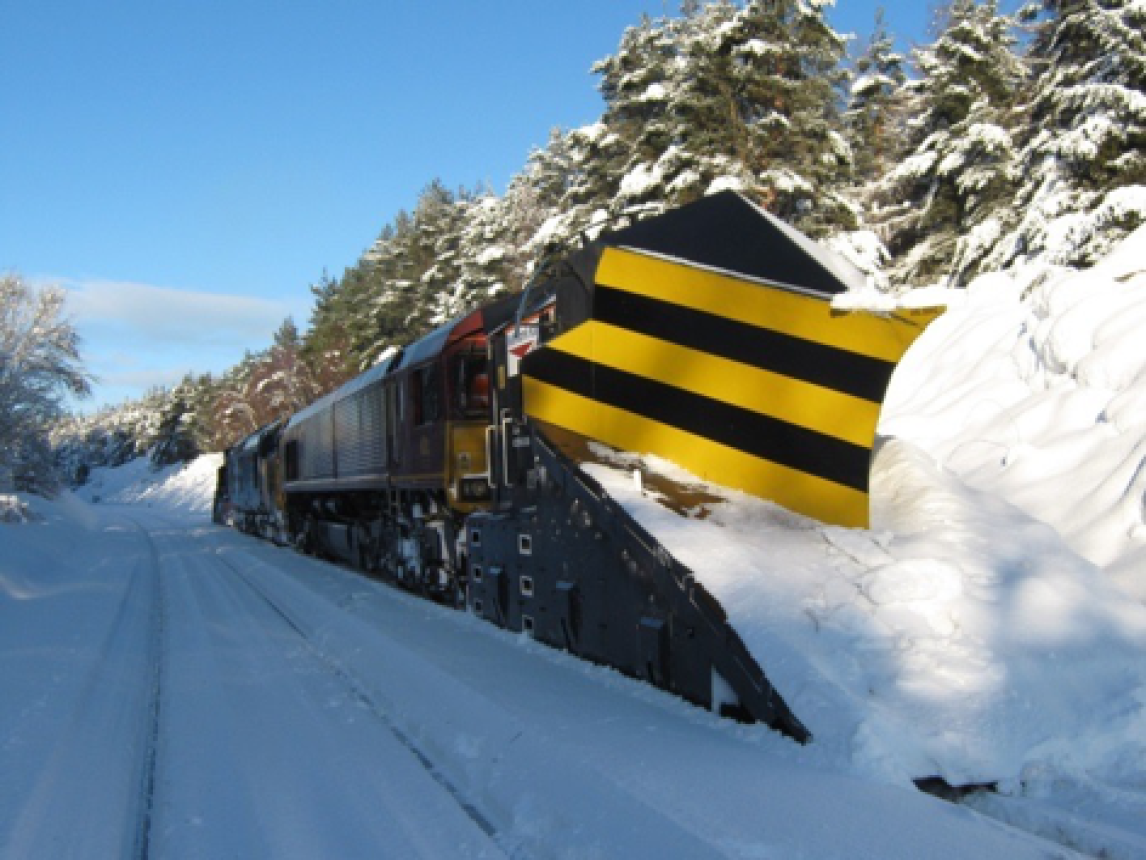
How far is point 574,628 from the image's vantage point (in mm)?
5742

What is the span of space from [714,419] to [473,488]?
392cm

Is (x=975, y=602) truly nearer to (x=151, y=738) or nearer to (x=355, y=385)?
(x=151, y=738)

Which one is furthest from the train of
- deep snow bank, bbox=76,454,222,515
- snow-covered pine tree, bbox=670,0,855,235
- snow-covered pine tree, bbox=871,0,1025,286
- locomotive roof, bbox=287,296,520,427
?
deep snow bank, bbox=76,454,222,515

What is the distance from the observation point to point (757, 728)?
3945mm

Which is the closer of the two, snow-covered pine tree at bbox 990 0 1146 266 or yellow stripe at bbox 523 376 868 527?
→ yellow stripe at bbox 523 376 868 527

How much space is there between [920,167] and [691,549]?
21.5 meters

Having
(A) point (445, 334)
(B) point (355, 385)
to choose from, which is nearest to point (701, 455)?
(A) point (445, 334)

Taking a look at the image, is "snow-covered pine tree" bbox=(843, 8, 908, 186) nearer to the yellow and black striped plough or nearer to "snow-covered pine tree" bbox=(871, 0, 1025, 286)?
"snow-covered pine tree" bbox=(871, 0, 1025, 286)

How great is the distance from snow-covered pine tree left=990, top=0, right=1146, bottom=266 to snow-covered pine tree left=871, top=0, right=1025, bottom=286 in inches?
91.4

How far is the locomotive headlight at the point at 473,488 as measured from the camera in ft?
29.2

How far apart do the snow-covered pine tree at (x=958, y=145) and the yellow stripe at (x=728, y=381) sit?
53.1 feet

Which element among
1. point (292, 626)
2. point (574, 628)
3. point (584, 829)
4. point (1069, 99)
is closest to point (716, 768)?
point (584, 829)

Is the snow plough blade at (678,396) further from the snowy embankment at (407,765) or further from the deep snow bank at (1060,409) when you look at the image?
the deep snow bank at (1060,409)

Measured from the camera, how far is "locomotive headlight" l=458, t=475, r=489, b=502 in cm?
890
